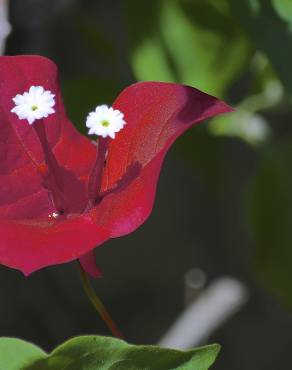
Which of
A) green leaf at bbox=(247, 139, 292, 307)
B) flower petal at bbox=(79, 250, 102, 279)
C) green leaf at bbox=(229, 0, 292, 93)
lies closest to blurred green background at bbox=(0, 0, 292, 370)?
green leaf at bbox=(247, 139, 292, 307)

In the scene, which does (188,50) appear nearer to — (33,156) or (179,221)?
(33,156)

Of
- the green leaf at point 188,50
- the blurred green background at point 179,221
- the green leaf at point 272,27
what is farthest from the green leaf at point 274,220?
the green leaf at point 272,27

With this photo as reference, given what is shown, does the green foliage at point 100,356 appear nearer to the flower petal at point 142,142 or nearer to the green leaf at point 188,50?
the flower petal at point 142,142

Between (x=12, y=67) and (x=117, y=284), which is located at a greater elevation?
(x=12, y=67)

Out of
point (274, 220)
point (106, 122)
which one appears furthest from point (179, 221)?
point (106, 122)

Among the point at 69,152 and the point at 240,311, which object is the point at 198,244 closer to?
the point at 240,311

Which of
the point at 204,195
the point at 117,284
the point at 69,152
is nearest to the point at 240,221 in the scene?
the point at 204,195
